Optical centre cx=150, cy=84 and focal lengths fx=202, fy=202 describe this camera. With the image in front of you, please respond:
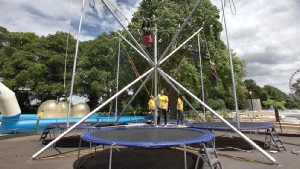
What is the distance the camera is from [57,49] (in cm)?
2103

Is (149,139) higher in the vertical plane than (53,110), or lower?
lower

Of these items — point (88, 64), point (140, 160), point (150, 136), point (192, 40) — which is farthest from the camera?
point (88, 64)

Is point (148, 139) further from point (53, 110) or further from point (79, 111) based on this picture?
point (79, 111)

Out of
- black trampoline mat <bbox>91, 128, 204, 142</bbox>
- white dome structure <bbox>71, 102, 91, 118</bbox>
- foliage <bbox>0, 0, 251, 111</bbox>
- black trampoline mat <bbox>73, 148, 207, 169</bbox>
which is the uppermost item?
foliage <bbox>0, 0, 251, 111</bbox>

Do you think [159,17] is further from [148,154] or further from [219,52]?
[148,154]

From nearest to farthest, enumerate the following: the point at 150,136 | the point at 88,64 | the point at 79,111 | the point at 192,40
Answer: the point at 150,136 < the point at 192,40 < the point at 79,111 < the point at 88,64

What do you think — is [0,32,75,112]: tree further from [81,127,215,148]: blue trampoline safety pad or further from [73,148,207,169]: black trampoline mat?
[81,127,215,148]: blue trampoline safety pad

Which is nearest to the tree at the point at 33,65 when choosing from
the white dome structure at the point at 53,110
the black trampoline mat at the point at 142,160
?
the white dome structure at the point at 53,110

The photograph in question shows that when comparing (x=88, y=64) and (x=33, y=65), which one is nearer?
(x=33, y=65)

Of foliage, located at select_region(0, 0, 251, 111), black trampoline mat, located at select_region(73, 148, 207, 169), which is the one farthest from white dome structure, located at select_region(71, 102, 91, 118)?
black trampoline mat, located at select_region(73, 148, 207, 169)

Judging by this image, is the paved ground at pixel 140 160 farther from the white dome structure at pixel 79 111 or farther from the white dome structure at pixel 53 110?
the white dome structure at pixel 79 111

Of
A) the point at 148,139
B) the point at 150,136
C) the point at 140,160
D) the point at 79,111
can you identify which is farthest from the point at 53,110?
the point at 148,139

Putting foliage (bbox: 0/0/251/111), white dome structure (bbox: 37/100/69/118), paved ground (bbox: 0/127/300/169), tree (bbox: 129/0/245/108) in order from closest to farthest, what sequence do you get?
paved ground (bbox: 0/127/300/169) < white dome structure (bbox: 37/100/69/118) < tree (bbox: 129/0/245/108) < foliage (bbox: 0/0/251/111)

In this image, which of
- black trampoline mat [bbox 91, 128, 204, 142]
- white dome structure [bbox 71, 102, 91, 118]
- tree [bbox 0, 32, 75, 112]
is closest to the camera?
black trampoline mat [bbox 91, 128, 204, 142]
